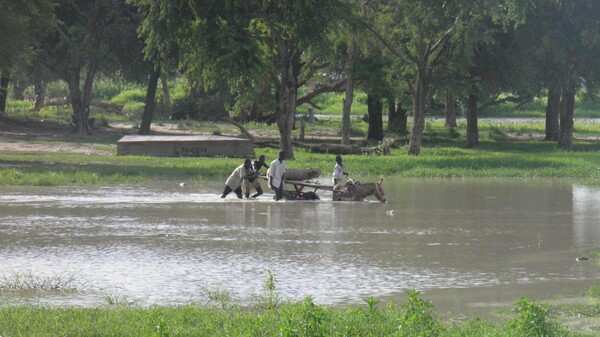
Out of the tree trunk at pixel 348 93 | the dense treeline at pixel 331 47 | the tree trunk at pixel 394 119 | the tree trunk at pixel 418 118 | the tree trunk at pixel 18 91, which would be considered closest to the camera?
the dense treeline at pixel 331 47

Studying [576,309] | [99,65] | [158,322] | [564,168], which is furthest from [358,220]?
[99,65]

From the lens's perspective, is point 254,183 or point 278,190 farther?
point 254,183

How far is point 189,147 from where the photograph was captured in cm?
4341

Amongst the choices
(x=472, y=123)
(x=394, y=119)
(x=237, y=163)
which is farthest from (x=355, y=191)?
(x=394, y=119)

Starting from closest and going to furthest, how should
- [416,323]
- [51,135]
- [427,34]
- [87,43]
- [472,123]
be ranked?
[416,323], [427,34], [472,123], [87,43], [51,135]

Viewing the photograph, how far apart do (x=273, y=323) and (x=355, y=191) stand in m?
15.9

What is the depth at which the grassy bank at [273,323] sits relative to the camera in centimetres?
1041

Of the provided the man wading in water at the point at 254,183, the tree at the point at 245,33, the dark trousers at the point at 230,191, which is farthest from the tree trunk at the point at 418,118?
the dark trousers at the point at 230,191

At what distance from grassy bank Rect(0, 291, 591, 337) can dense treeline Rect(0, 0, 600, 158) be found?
27.3 metres

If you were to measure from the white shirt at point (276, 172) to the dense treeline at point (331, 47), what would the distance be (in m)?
13.0

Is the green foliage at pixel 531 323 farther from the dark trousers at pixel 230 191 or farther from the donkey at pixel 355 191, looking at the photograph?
the dark trousers at pixel 230 191

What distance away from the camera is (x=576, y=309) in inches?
513

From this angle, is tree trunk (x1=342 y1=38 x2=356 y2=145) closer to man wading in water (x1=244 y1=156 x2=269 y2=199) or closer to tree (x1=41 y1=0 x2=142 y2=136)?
tree (x1=41 y1=0 x2=142 y2=136)

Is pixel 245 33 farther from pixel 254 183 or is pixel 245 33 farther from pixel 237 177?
pixel 237 177
